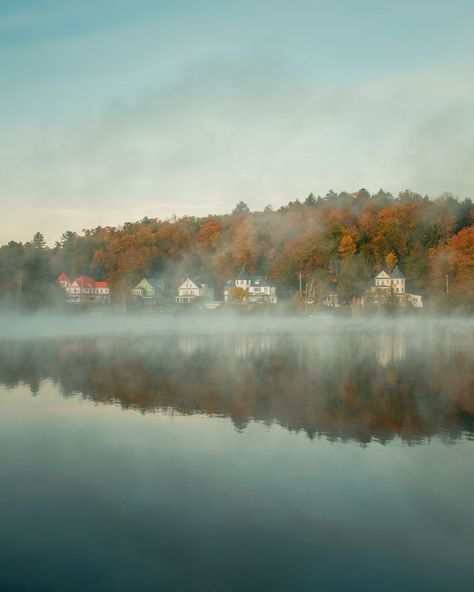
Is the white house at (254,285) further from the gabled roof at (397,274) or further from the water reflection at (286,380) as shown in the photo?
the water reflection at (286,380)

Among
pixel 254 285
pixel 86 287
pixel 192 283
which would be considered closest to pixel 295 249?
pixel 254 285

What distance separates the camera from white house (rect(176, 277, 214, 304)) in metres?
115

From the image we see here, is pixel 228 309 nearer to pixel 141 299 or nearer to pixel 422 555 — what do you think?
pixel 141 299

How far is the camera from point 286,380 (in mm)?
26250

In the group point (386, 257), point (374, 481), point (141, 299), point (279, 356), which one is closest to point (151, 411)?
point (374, 481)

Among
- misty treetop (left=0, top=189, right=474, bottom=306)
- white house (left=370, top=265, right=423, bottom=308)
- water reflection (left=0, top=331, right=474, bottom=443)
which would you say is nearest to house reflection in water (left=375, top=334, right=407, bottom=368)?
water reflection (left=0, top=331, right=474, bottom=443)

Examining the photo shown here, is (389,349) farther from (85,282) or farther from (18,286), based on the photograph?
(85,282)

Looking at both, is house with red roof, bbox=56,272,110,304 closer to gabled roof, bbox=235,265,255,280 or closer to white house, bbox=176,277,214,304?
white house, bbox=176,277,214,304

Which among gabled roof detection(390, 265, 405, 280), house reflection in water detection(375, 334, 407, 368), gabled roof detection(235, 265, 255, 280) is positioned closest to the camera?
house reflection in water detection(375, 334, 407, 368)

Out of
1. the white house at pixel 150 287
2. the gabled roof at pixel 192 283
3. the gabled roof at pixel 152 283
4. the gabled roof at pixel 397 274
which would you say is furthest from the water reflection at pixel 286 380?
the gabled roof at pixel 152 283

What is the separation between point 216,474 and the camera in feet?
43.0

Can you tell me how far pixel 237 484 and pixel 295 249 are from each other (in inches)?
3759

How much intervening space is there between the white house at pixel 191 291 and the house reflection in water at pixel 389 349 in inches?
2565

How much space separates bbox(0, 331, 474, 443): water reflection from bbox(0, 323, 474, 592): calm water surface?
0.49ft
